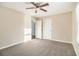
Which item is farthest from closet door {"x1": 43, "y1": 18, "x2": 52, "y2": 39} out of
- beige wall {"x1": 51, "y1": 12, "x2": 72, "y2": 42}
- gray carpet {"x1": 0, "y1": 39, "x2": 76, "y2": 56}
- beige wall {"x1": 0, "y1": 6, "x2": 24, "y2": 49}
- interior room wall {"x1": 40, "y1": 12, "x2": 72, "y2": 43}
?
gray carpet {"x1": 0, "y1": 39, "x2": 76, "y2": 56}

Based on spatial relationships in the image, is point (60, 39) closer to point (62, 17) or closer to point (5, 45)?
point (62, 17)

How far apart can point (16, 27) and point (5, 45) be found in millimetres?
1190

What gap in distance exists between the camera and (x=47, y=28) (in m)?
6.45

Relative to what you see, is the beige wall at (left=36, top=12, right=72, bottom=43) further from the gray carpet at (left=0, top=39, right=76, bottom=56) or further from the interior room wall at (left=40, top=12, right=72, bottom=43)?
the gray carpet at (left=0, top=39, right=76, bottom=56)

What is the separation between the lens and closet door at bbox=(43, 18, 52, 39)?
6.20m

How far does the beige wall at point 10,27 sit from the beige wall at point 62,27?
2.30 m

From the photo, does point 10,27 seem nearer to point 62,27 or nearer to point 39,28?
point 39,28

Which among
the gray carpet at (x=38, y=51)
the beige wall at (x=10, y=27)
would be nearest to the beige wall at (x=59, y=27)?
the gray carpet at (x=38, y=51)

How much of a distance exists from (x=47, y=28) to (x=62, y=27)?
135 centimetres

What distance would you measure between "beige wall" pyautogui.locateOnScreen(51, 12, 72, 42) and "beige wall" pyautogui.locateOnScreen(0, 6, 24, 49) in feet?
7.54

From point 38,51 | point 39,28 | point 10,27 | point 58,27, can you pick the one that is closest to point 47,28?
point 39,28

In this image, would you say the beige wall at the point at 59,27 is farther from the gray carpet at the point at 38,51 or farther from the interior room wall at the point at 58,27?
the gray carpet at the point at 38,51

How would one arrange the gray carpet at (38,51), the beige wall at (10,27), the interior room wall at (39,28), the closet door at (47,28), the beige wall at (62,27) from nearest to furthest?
the gray carpet at (38,51)
the beige wall at (10,27)
the beige wall at (62,27)
the interior room wall at (39,28)
the closet door at (47,28)

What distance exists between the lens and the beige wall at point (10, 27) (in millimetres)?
3768
